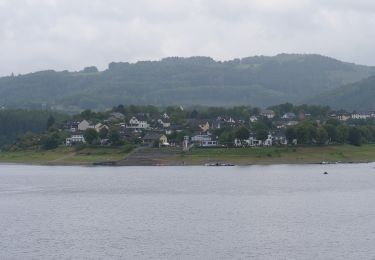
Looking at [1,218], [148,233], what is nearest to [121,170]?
[1,218]

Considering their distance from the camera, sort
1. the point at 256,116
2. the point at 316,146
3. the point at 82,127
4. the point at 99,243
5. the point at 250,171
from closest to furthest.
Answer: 1. the point at 99,243
2. the point at 250,171
3. the point at 316,146
4. the point at 82,127
5. the point at 256,116

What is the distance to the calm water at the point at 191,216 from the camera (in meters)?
41.0

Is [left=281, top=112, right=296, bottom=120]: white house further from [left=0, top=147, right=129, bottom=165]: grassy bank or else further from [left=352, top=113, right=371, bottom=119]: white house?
[left=0, top=147, right=129, bottom=165]: grassy bank

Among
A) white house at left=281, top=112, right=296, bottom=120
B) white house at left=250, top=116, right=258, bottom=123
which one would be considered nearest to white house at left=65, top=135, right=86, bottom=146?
white house at left=250, top=116, right=258, bottom=123

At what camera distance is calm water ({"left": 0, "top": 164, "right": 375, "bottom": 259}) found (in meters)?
41.0

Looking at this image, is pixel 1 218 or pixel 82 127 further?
pixel 82 127

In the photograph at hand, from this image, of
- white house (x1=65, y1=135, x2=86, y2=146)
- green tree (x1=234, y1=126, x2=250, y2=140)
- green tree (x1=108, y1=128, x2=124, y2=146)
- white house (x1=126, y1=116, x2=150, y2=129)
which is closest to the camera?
green tree (x1=234, y1=126, x2=250, y2=140)

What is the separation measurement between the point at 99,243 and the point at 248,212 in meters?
13.8

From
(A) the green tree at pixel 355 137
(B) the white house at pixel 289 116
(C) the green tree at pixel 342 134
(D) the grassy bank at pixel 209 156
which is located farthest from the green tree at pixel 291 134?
(B) the white house at pixel 289 116

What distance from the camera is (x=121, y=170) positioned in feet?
317

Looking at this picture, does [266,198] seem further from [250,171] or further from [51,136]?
[51,136]

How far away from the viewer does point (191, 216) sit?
52.6 m

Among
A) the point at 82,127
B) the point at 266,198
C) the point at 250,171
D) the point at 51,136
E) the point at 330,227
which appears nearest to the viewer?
the point at 330,227

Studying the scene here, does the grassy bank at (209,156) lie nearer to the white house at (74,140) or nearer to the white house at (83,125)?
the white house at (74,140)
